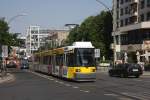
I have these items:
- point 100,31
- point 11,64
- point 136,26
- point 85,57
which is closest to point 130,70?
point 85,57

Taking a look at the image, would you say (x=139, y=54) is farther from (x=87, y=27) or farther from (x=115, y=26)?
(x=87, y=27)

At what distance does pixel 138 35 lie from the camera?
82.8m

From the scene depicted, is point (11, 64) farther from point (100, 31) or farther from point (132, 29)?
point (132, 29)

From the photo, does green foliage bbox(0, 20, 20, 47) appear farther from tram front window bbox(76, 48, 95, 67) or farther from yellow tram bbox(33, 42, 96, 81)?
tram front window bbox(76, 48, 95, 67)

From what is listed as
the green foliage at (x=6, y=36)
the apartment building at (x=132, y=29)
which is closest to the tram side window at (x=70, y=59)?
the green foliage at (x=6, y=36)

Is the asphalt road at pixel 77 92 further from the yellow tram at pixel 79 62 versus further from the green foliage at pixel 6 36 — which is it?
the green foliage at pixel 6 36

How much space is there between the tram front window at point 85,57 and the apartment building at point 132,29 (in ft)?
129

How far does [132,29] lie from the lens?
83.5m

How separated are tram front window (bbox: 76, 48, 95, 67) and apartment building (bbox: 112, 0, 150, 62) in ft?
129

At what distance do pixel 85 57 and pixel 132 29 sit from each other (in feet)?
163

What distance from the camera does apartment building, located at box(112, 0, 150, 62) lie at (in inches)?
3145

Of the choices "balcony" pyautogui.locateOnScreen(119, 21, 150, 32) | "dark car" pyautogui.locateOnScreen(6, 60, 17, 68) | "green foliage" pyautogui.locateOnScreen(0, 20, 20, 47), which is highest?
"balcony" pyautogui.locateOnScreen(119, 21, 150, 32)

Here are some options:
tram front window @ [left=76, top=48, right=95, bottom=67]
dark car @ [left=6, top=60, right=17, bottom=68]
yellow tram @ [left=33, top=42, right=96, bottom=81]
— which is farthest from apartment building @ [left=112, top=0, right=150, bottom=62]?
tram front window @ [left=76, top=48, right=95, bottom=67]

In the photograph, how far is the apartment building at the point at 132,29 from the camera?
79.9 meters
